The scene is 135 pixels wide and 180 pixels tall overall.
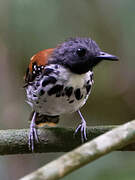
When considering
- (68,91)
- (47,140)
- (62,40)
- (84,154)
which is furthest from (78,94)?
(84,154)

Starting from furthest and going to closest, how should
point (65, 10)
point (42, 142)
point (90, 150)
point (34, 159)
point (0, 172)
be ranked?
point (34, 159)
point (65, 10)
point (0, 172)
point (42, 142)
point (90, 150)

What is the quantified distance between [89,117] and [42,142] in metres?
2.47

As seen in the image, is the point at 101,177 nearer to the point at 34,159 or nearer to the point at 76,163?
the point at 76,163

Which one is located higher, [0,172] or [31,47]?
[31,47]

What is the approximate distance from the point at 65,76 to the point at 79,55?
0.20 m

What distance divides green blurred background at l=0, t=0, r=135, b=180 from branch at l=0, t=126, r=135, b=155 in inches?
14.2

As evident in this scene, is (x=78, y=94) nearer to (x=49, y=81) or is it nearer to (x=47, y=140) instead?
(x=49, y=81)

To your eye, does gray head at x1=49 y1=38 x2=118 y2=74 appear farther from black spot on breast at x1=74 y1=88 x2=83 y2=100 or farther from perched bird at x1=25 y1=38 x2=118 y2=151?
black spot on breast at x1=74 y1=88 x2=83 y2=100

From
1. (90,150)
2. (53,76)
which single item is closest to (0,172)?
(53,76)

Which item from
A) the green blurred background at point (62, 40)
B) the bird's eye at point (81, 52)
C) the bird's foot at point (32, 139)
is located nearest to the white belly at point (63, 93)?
the bird's eye at point (81, 52)

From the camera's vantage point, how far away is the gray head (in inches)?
107

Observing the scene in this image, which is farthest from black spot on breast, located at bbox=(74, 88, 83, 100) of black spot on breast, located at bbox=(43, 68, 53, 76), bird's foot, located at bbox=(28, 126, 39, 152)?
bird's foot, located at bbox=(28, 126, 39, 152)

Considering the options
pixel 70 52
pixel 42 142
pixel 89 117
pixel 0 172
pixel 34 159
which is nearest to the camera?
pixel 42 142

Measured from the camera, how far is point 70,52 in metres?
2.86
